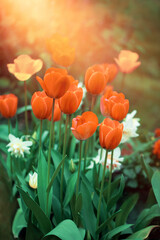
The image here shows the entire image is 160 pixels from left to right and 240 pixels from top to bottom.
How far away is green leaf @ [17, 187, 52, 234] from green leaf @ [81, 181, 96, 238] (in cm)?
17

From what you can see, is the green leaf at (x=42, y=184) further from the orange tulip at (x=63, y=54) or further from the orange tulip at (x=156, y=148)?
the orange tulip at (x=156, y=148)

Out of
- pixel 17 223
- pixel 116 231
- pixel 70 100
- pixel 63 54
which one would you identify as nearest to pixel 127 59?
pixel 63 54

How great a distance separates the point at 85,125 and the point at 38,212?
0.40 metres

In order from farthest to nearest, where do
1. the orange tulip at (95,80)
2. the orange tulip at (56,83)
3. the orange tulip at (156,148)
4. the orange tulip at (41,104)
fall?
1. the orange tulip at (156,148)
2. the orange tulip at (95,80)
3. the orange tulip at (41,104)
4. the orange tulip at (56,83)

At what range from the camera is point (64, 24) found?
117 inches

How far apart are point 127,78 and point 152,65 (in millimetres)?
588

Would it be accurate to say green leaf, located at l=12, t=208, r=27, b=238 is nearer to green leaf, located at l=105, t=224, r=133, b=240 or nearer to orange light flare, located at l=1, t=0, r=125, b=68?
green leaf, located at l=105, t=224, r=133, b=240

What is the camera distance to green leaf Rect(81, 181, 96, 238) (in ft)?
4.43

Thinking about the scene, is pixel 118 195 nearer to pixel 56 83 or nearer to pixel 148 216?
pixel 148 216

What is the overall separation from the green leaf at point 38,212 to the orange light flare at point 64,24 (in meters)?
1.91

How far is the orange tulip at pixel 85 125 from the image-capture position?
1098 mm

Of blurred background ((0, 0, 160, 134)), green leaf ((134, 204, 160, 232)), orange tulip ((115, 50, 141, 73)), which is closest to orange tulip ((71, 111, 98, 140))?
green leaf ((134, 204, 160, 232))

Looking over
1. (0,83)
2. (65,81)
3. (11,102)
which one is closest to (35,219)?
(11,102)

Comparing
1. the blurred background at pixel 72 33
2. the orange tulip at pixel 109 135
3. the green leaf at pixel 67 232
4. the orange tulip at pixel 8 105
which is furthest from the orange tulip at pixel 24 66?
the blurred background at pixel 72 33
